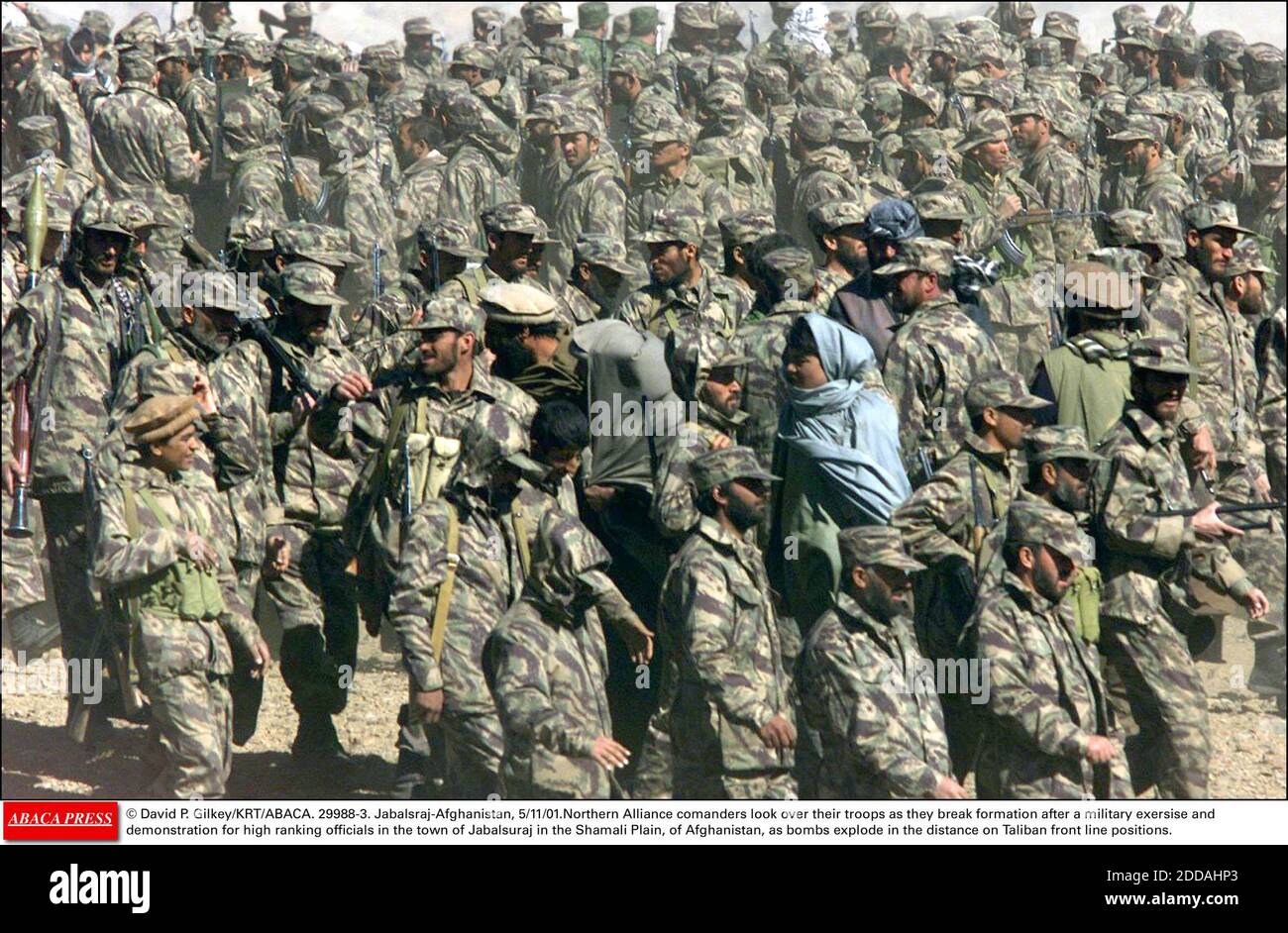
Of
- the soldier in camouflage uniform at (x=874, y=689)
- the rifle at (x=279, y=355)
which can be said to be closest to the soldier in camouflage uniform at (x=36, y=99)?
the rifle at (x=279, y=355)

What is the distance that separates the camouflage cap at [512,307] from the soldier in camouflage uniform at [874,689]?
8.56ft

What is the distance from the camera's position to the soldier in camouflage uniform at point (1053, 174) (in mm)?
20969

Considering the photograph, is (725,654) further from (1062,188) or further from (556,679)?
(1062,188)

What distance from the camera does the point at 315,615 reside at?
1422 cm

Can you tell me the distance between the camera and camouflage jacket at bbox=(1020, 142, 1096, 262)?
20953 mm

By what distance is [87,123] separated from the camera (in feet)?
73.6

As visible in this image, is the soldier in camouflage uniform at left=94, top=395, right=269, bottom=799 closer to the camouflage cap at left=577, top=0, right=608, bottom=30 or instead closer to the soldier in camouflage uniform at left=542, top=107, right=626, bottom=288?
the soldier in camouflage uniform at left=542, top=107, right=626, bottom=288

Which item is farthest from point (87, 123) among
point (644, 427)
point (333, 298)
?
point (644, 427)

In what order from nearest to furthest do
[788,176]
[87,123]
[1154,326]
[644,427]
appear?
[644,427] → [1154,326] → [87,123] → [788,176]

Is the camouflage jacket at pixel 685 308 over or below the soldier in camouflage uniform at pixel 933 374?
over

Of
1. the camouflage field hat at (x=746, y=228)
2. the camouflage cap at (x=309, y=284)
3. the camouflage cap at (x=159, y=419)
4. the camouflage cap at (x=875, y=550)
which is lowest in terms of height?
the camouflage cap at (x=875, y=550)

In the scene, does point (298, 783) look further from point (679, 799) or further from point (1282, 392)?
point (1282, 392)

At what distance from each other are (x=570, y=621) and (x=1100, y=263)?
16.6 feet

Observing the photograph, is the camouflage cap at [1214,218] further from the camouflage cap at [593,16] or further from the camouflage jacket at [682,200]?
the camouflage cap at [593,16]
